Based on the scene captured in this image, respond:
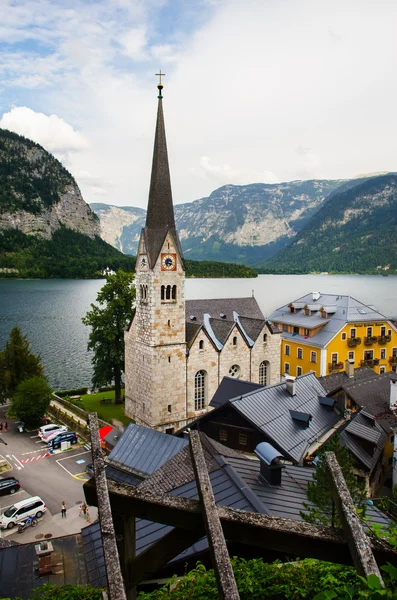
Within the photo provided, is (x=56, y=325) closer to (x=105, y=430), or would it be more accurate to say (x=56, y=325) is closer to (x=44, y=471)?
(x=105, y=430)

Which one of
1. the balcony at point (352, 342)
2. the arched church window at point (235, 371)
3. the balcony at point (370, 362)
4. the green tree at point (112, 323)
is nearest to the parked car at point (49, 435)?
the green tree at point (112, 323)

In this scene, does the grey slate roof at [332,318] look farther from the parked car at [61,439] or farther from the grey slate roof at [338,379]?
the parked car at [61,439]

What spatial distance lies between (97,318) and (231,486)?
32.6 meters

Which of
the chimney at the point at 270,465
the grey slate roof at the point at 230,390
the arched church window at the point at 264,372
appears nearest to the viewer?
the chimney at the point at 270,465

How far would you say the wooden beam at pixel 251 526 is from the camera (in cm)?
362

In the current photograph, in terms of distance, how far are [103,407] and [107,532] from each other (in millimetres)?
44059

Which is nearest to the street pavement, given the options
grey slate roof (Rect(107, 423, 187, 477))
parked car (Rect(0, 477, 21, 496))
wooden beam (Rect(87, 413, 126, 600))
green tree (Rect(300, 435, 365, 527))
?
parked car (Rect(0, 477, 21, 496))

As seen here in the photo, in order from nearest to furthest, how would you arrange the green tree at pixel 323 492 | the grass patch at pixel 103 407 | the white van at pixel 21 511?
the green tree at pixel 323 492 < the white van at pixel 21 511 < the grass patch at pixel 103 407

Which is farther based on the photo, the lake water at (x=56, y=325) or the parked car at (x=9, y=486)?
the lake water at (x=56, y=325)

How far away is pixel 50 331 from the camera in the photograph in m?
93.9

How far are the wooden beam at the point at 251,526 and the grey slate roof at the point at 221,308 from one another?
38.0 meters

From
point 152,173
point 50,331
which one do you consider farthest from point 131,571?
point 50,331

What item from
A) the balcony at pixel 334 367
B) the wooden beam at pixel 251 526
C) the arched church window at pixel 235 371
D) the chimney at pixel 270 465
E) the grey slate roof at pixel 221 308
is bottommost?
the balcony at pixel 334 367

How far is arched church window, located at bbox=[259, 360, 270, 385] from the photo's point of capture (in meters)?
44.5
